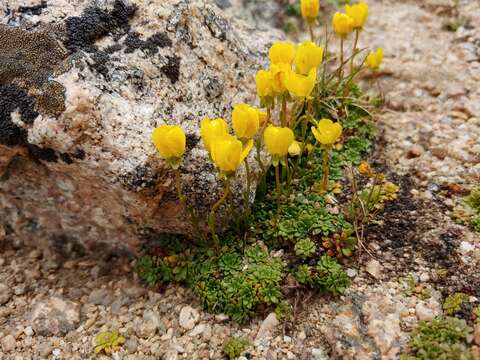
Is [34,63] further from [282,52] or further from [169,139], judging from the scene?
[282,52]

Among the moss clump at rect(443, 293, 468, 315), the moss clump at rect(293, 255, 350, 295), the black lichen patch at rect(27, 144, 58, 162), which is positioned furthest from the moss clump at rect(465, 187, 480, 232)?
the black lichen patch at rect(27, 144, 58, 162)

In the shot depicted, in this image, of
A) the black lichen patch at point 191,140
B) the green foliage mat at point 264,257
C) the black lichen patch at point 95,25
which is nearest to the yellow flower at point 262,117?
the black lichen patch at point 191,140

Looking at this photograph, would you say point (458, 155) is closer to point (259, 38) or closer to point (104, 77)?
point (259, 38)

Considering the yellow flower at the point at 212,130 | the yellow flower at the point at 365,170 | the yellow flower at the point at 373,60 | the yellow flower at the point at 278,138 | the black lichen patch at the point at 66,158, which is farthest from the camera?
the yellow flower at the point at 373,60

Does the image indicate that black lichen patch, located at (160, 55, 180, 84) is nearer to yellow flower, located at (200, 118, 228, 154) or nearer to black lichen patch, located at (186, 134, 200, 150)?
black lichen patch, located at (186, 134, 200, 150)

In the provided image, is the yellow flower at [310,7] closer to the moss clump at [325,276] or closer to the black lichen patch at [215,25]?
the black lichen patch at [215,25]

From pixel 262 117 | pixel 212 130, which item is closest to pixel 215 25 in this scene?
pixel 262 117
